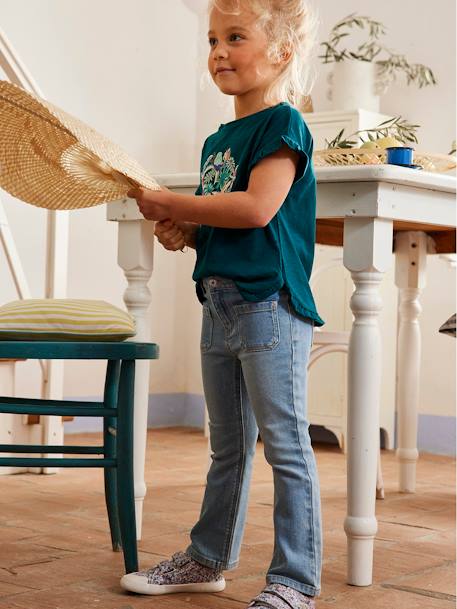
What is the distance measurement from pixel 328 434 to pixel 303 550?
8.18 ft

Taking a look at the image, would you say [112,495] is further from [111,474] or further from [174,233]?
[174,233]

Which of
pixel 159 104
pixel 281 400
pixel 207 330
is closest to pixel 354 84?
pixel 159 104

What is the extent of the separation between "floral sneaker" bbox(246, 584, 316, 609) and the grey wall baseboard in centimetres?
242

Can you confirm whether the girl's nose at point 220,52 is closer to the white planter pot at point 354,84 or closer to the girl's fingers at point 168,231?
the girl's fingers at point 168,231

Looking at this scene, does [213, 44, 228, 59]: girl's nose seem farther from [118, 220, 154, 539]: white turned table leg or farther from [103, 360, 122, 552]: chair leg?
[103, 360, 122, 552]: chair leg

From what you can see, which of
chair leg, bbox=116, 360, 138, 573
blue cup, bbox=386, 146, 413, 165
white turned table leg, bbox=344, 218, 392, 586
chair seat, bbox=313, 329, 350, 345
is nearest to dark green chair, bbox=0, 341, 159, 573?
chair leg, bbox=116, 360, 138, 573

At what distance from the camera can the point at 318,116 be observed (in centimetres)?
393

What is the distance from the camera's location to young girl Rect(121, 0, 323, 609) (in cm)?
162

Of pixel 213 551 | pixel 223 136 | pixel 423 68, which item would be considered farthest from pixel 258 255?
pixel 423 68

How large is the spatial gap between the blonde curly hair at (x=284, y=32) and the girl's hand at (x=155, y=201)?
0.25 meters

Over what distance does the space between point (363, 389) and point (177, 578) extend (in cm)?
48

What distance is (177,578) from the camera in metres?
1.79

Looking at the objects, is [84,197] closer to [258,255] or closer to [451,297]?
[258,255]

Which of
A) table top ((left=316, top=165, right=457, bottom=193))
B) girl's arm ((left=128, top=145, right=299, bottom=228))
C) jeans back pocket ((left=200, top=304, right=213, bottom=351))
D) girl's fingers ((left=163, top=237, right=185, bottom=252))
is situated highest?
table top ((left=316, top=165, right=457, bottom=193))
